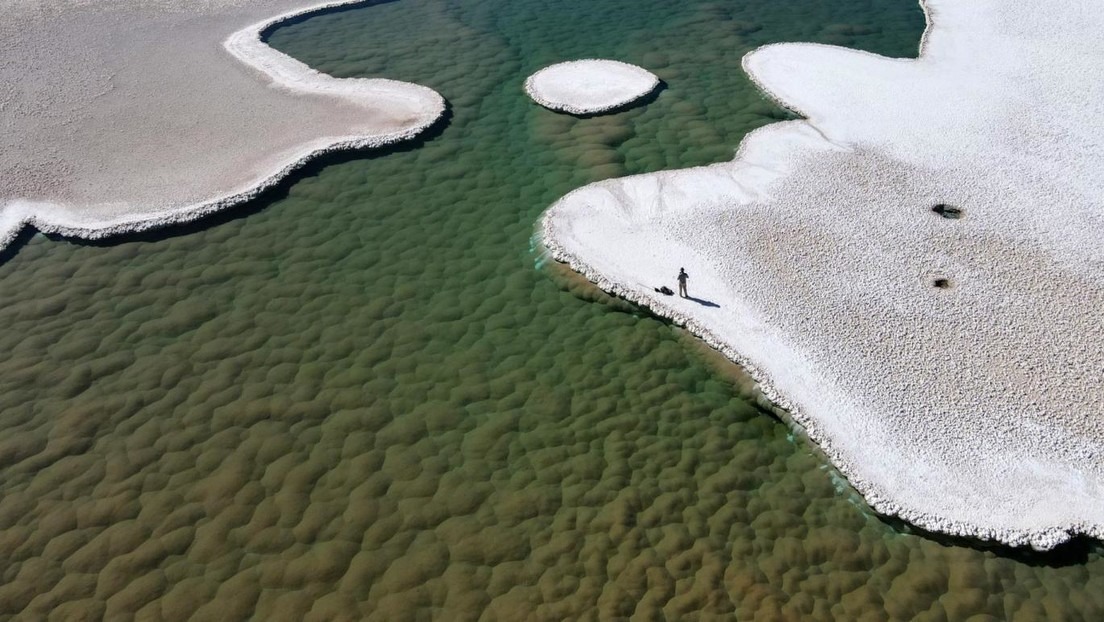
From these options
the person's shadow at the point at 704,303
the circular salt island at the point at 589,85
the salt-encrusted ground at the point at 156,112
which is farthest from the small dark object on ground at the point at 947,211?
the salt-encrusted ground at the point at 156,112

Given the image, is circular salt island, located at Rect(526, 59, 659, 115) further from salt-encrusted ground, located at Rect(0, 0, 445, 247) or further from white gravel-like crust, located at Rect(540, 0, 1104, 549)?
white gravel-like crust, located at Rect(540, 0, 1104, 549)

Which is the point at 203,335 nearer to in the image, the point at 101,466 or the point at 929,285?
the point at 101,466

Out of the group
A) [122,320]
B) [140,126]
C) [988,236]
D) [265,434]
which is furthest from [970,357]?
[140,126]

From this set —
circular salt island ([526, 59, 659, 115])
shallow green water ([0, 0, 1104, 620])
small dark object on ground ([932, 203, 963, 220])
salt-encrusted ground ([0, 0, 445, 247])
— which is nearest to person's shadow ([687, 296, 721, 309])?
shallow green water ([0, 0, 1104, 620])

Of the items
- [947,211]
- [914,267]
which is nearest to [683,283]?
[914,267]

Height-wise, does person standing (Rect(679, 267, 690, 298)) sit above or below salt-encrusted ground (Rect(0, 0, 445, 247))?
below

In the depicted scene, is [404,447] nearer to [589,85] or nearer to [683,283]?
[683,283]
